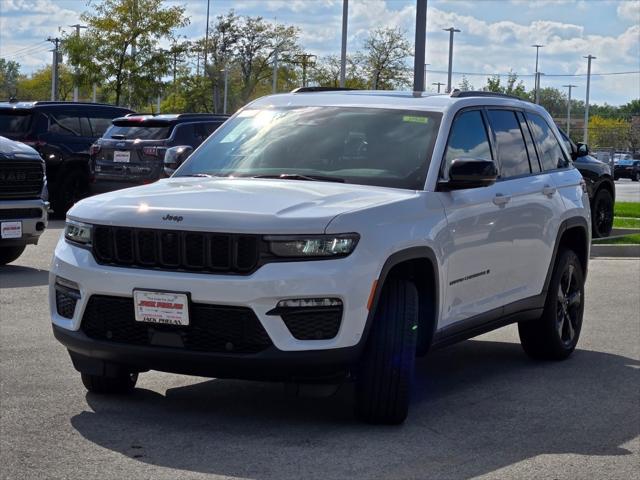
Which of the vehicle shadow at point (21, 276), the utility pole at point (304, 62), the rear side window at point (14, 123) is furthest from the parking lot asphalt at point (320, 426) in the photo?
the utility pole at point (304, 62)

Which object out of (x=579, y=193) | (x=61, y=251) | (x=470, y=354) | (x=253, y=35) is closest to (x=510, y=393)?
(x=470, y=354)

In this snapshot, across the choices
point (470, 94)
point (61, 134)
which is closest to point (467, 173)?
point (470, 94)

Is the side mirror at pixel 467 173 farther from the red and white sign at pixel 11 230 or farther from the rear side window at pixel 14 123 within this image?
the rear side window at pixel 14 123

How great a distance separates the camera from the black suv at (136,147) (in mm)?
20281

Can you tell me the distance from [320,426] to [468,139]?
2.22 metres

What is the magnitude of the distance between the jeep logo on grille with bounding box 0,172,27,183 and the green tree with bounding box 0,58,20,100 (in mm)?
99568

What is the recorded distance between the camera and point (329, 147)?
7.54 meters

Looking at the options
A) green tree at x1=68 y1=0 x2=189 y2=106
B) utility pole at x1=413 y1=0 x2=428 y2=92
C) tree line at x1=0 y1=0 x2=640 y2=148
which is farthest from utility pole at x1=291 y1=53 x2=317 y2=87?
utility pole at x1=413 y1=0 x2=428 y2=92

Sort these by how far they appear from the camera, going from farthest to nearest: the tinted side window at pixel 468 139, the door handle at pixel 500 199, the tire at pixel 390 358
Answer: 1. the door handle at pixel 500 199
2. the tinted side window at pixel 468 139
3. the tire at pixel 390 358

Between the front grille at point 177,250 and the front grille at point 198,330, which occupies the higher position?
the front grille at point 177,250

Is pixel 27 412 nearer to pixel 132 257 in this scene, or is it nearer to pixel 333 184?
pixel 132 257

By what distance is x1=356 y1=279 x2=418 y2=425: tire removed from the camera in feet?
21.0

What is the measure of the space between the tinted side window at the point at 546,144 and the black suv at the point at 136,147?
449 inches

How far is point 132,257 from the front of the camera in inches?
253
